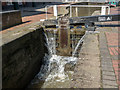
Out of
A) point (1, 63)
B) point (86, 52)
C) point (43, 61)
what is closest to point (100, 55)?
point (86, 52)

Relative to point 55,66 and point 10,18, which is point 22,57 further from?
point 10,18

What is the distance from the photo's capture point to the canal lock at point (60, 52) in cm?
590

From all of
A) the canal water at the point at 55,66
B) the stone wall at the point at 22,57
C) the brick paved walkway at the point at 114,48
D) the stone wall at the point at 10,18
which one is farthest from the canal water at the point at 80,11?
the brick paved walkway at the point at 114,48

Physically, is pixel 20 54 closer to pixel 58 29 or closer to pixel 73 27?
pixel 58 29

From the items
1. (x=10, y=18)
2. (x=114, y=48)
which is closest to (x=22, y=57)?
(x=114, y=48)

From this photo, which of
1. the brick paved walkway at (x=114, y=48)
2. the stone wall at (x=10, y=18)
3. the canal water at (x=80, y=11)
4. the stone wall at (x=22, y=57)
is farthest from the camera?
the canal water at (x=80, y=11)

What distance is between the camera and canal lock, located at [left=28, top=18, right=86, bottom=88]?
5897 mm

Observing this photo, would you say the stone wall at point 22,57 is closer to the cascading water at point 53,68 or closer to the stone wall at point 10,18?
the cascading water at point 53,68

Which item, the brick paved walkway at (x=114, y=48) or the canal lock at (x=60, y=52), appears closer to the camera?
the brick paved walkway at (x=114, y=48)

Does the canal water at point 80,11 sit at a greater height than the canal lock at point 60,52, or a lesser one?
greater

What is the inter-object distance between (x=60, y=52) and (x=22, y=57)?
98.7 inches

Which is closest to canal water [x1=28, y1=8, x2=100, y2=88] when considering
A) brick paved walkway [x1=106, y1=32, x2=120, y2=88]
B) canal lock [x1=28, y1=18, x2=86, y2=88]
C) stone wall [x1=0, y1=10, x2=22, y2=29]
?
canal lock [x1=28, y1=18, x2=86, y2=88]

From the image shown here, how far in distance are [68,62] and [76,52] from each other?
67 cm

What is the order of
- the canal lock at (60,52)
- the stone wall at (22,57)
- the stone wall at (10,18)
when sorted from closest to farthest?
the stone wall at (22,57), the canal lock at (60,52), the stone wall at (10,18)
